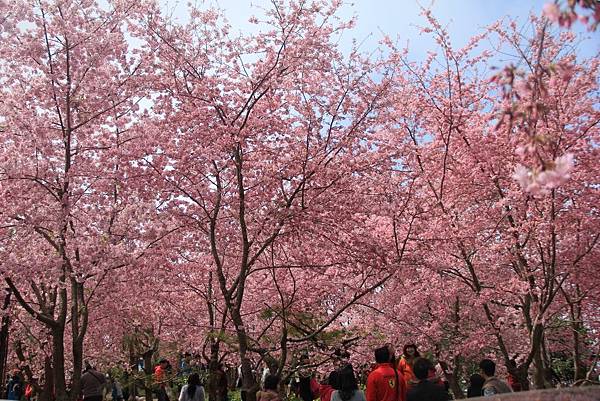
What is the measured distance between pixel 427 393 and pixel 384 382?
0.48m

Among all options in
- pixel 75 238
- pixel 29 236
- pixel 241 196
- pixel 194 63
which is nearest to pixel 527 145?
pixel 241 196

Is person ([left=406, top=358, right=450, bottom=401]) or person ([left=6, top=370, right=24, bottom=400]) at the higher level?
person ([left=6, top=370, right=24, bottom=400])

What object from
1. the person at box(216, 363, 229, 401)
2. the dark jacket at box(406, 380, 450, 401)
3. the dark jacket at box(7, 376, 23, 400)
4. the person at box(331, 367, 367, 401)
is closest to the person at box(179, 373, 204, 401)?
the person at box(216, 363, 229, 401)

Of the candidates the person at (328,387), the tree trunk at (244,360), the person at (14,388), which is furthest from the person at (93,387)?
the person at (14,388)

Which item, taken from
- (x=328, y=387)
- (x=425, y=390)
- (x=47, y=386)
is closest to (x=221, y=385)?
(x=47, y=386)

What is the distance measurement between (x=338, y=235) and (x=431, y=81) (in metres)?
3.19

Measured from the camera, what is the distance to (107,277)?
32.5ft

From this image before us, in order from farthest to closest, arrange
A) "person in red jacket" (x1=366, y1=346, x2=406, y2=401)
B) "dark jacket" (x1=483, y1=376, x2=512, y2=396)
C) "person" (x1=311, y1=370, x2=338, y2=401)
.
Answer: "person" (x1=311, y1=370, x2=338, y2=401) → "dark jacket" (x1=483, y1=376, x2=512, y2=396) → "person in red jacket" (x1=366, y1=346, x2=406, y2=401)

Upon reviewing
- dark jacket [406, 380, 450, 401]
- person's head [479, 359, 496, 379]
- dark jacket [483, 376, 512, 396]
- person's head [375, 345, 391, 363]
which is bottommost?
dark jacket [483, 376, 512, 396]

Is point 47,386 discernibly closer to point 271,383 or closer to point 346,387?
point 271,383

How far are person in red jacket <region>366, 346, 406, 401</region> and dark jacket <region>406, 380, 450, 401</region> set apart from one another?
1.07ft

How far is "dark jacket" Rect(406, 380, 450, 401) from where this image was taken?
204 inches

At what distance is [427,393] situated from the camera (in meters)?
5.18

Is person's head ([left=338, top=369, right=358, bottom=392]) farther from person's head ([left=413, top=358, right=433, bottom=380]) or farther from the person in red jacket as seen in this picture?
person's head ([left=413, top=358, right=433, bottom=380])
